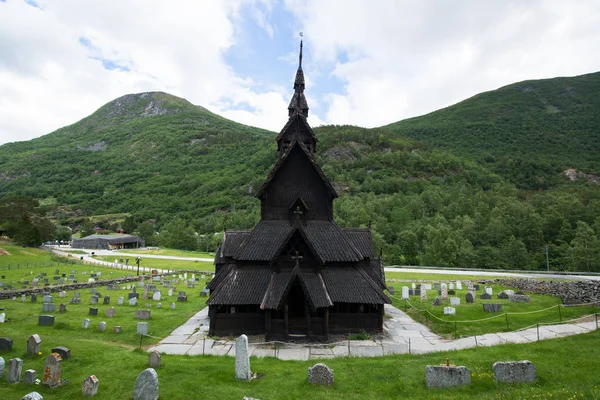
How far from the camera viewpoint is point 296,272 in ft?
60.2

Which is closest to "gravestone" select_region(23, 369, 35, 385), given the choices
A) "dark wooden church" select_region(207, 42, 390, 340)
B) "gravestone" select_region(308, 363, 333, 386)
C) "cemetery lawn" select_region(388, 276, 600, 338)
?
"dark wooden church" select_region(207, 42, 390, 340)

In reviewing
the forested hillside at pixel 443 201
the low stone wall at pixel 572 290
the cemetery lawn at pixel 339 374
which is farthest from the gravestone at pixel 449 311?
the forested hillside at pixel 443 201

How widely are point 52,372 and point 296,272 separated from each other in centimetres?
1094

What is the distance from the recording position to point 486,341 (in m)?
17.3

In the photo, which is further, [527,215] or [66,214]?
[66,214]

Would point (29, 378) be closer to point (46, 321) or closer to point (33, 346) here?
point (33, 346)

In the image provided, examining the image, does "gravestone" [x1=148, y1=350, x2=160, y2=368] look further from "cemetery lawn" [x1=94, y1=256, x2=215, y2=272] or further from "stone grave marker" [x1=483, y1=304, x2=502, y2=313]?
"cemetery lawn" [x1=94, y1=256, x2=215, y2=272]

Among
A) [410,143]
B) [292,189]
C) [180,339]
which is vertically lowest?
[180,339]

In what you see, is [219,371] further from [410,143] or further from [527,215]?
[410,143]

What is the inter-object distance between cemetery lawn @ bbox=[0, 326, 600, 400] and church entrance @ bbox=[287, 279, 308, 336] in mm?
3636

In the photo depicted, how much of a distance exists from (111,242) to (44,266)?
62.0 m

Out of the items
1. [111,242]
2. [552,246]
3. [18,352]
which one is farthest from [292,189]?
[111,242]

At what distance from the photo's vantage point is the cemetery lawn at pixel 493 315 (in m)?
19.5

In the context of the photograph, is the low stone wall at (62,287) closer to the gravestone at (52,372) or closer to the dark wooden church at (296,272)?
the dark wooden church at (296,272)
